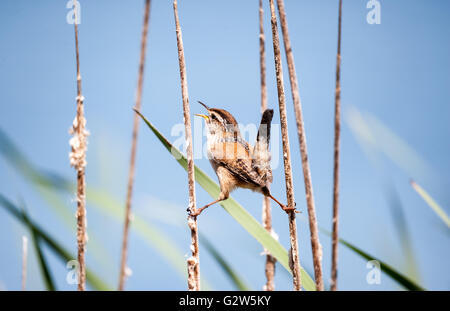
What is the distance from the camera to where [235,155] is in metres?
1.91

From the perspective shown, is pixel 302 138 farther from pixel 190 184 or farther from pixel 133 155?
pixel 133 155

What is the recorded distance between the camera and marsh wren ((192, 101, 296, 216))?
1.75m

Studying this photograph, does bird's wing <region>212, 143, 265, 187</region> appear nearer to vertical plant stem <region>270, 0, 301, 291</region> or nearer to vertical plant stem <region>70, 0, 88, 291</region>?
vertical plant stem <region>270, 0, 301, 291</region>

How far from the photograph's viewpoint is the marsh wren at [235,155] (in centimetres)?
175

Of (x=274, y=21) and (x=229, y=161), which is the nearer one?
(x=274, y=21)

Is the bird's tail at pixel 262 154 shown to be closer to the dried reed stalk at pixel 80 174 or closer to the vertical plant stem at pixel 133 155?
the vertical plant stem at pixel 133 155

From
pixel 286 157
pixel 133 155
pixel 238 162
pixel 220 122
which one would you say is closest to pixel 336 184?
pixel 238 162

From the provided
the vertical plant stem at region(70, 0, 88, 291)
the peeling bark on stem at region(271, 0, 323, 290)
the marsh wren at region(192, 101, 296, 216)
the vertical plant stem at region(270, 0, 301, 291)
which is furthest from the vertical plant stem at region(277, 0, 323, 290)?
the vertical plant stem at region(70, 0, 88, 291)

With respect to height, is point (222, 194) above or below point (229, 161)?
below

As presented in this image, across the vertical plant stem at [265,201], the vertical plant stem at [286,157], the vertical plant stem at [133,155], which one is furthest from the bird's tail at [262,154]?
the vertical plant stem at [133,155]

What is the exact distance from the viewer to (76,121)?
1.54 meters
